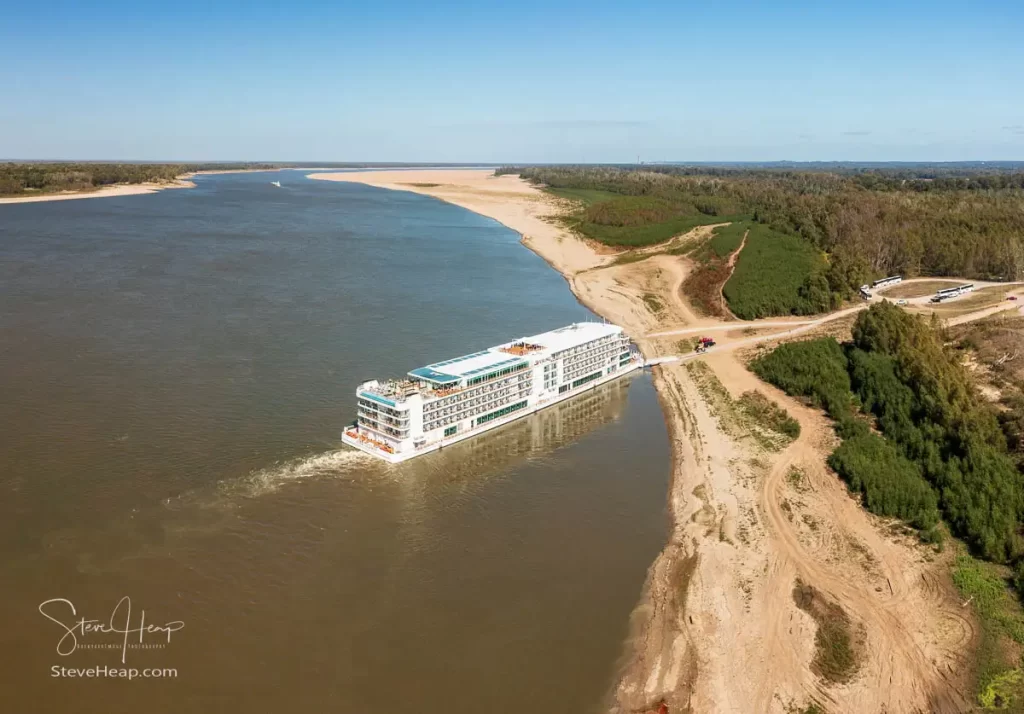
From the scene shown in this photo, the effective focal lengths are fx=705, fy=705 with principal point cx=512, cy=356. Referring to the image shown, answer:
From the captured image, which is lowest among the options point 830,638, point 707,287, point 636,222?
point 830,638

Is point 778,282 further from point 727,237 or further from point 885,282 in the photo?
point 727,237

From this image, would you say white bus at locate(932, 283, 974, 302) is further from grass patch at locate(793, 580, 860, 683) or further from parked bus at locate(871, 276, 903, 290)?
grass patch at locate(793, 580, 860, 683)

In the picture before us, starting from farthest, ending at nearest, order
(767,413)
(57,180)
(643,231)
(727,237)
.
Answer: (57,180), (643,231), (727,237), (767,413)

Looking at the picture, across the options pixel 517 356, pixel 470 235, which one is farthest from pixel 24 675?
pixel 470 235

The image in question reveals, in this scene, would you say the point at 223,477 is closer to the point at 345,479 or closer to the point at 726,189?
the point at 345,479

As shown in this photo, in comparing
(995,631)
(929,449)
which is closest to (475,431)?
(929,449)

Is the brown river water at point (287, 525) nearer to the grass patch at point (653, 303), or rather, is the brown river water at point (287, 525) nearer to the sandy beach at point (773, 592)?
the sandy beach at point (773, 592)

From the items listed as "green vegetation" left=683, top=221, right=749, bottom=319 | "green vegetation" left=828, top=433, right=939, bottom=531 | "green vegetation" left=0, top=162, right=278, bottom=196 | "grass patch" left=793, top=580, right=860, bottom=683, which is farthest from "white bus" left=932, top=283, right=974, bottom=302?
"green vegetation" left=0, top=162, right=278, bottom=196
